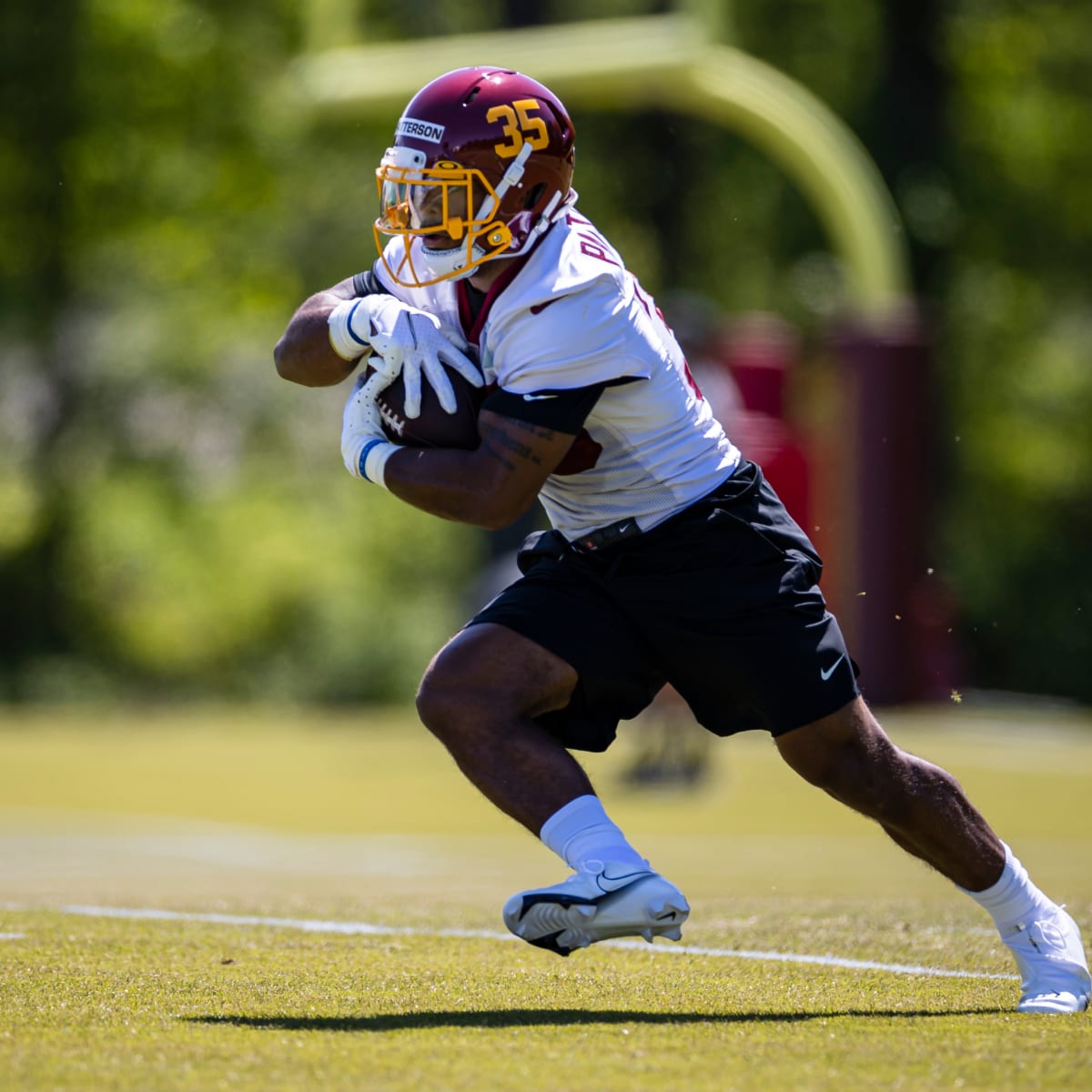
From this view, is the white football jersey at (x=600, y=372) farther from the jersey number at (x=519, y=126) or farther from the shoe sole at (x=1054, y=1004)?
the shoe sole at (x=1054, y=1004)

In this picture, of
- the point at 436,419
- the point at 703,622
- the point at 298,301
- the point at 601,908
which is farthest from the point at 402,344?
the point at 298,301

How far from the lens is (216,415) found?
23516mm

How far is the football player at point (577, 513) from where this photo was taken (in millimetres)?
4309

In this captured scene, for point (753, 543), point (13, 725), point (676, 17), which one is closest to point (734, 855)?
point (753, 543)

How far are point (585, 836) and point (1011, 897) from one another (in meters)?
1.09

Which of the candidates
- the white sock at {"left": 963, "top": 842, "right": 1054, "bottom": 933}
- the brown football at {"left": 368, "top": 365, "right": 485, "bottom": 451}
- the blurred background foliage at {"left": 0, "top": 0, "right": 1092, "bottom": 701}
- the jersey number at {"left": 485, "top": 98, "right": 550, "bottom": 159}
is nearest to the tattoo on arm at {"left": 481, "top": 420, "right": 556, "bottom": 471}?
the brown football at {"left": 368, "top": 365, "right": 485, "bottom": 451}

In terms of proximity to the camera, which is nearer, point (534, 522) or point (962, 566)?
point (534, 522)

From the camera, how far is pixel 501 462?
427cm

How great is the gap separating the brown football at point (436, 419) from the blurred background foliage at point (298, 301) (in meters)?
16.0

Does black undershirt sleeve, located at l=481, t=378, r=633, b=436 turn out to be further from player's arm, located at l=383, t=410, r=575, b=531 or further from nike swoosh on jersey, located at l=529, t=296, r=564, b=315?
nike swoosh on jersey, located at l=529, t=296, r=564, b=315

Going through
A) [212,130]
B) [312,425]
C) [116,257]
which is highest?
[212,130]

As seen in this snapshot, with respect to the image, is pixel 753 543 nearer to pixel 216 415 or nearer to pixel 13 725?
pixel 13 725

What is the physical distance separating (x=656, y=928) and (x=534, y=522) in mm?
15715

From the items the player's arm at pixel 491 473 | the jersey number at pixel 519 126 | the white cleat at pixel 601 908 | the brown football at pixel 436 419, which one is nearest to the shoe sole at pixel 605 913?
the white cleat at pixel 601 908
